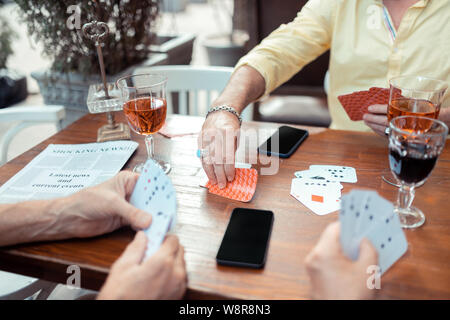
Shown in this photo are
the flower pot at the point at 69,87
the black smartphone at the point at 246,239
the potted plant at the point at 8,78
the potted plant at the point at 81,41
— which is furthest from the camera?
the potted plant at the point at 8,78

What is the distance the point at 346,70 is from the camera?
4.93ft

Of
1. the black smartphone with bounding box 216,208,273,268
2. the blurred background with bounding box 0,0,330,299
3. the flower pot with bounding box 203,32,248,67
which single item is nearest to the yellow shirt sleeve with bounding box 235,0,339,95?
the blurred background with bounding box 0,0,330,299

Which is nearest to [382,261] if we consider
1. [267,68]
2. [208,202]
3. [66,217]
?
[208,202]

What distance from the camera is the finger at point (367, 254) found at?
0.61 metres

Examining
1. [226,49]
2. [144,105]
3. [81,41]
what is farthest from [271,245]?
[226,49]

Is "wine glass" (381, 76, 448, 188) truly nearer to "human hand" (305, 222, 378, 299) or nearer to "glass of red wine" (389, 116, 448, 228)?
"glass of red wine" (389, 116, 448, 228)

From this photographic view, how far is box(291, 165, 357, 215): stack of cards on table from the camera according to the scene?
0.89 metres

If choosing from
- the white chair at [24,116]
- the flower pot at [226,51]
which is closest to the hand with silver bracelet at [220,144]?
the white chair at [24,116]

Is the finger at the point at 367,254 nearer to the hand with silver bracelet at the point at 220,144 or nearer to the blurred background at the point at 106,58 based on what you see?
the hand with silver bracelet at the point at 220,144

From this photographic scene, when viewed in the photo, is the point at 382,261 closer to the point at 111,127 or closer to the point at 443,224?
the point at 443,224

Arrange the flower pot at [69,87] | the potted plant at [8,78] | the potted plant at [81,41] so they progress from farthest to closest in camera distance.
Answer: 1. the potted plant at [8,78]
2. the flower pot at [69,87]
3. the potted plant at [81,41]

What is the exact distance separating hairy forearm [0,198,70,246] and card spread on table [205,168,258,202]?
362 mm

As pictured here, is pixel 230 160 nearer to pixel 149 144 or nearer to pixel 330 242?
pixel 149 144

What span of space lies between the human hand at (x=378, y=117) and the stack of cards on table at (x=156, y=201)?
0.75m
